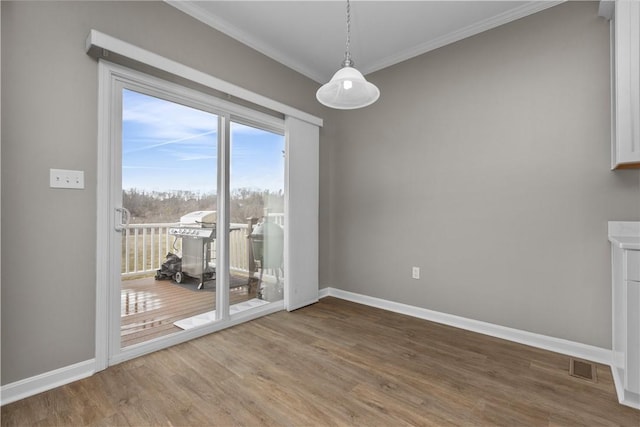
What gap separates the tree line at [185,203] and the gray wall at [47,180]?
290 mm

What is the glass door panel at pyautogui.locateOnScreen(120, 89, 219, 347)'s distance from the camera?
219 cm

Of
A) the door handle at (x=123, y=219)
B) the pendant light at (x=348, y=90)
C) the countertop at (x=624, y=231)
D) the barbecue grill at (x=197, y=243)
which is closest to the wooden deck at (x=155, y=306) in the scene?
the barbecue grill at (x=197, y=243)

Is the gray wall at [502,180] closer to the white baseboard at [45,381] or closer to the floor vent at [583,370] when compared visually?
the floor vent at [583,370]

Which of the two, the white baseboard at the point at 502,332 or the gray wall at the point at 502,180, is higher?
the gray wall at the point at 502,180

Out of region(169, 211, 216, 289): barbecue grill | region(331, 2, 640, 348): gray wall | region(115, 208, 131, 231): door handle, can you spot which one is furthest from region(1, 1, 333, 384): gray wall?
region(331, 2, 640, 348): gray wall

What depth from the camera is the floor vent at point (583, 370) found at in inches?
76.1

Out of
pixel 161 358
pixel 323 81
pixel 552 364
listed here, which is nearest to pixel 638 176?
pixel 552 364

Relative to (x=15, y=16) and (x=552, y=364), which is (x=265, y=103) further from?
(x=552, y=364)

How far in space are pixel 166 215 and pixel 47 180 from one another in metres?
0.77

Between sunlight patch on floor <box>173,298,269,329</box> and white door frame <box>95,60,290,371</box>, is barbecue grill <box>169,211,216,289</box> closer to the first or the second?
sunlight patch on floor <box>173,298,269,329</box>

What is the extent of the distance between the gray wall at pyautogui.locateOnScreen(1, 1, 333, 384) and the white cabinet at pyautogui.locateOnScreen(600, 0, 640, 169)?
330cm

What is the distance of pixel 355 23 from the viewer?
263 cm

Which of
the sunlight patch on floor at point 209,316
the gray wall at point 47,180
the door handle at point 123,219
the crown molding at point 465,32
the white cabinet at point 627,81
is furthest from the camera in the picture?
the sunlight patch on floor at point 209,316

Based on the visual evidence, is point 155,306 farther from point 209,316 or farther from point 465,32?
point 465,32
